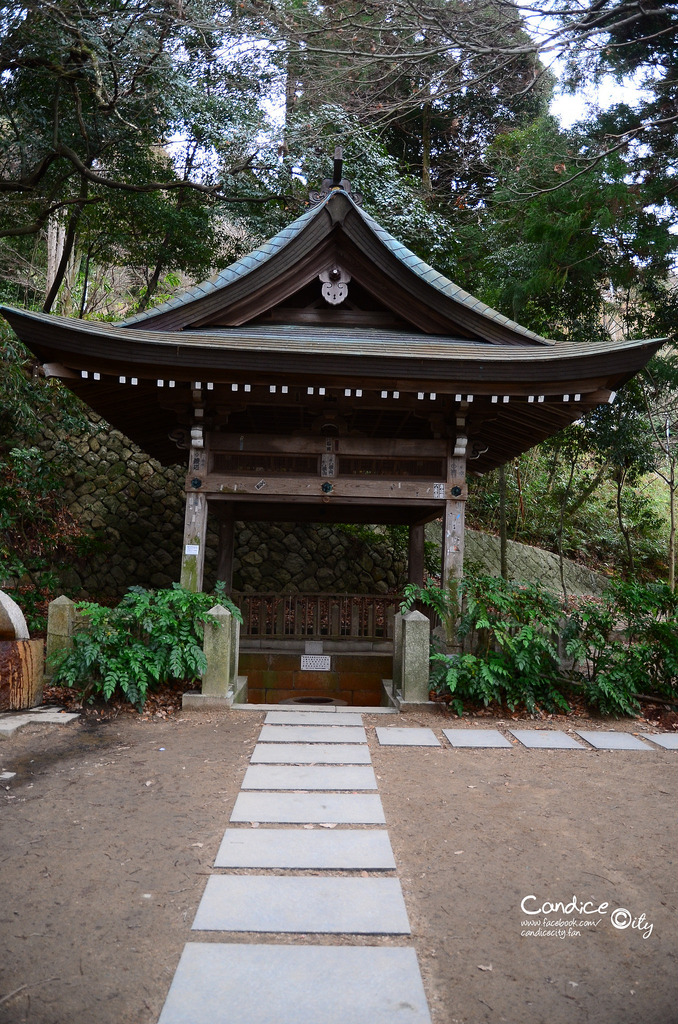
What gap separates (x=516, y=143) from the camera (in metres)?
13.8

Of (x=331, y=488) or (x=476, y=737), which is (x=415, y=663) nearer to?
(x=476, y=737)

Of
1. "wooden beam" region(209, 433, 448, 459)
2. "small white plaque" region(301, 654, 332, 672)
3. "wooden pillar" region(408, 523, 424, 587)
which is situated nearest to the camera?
"wooden beam" region(209, 433, 448, 459)

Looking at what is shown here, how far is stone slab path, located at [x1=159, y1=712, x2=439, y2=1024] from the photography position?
2.09 metres

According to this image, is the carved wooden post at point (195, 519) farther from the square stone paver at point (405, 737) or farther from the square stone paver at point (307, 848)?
the square stone paver at point (307, 848)

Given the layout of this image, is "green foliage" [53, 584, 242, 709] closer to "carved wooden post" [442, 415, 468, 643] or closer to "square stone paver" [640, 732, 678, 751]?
"carved wooden post" [442, 415, 468, 643]

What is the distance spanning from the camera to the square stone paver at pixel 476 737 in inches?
211

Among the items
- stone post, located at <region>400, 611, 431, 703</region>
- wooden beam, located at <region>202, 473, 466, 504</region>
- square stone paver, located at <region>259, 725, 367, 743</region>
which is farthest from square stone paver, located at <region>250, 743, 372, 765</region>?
wooden beam, located at <region>202, 473, 466, 504</region>

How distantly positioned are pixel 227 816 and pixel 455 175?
17.0 m

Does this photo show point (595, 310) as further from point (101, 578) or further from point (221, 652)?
point (101, 578)

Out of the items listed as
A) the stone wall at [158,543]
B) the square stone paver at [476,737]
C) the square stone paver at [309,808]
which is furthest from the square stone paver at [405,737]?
the stone wall at [158,543]

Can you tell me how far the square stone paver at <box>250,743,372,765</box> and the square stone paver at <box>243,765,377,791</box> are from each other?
0.10 meters

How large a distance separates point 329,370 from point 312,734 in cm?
347

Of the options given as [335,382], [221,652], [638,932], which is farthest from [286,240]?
[638,932]

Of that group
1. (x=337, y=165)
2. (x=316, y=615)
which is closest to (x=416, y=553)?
(x=316, y=615)
